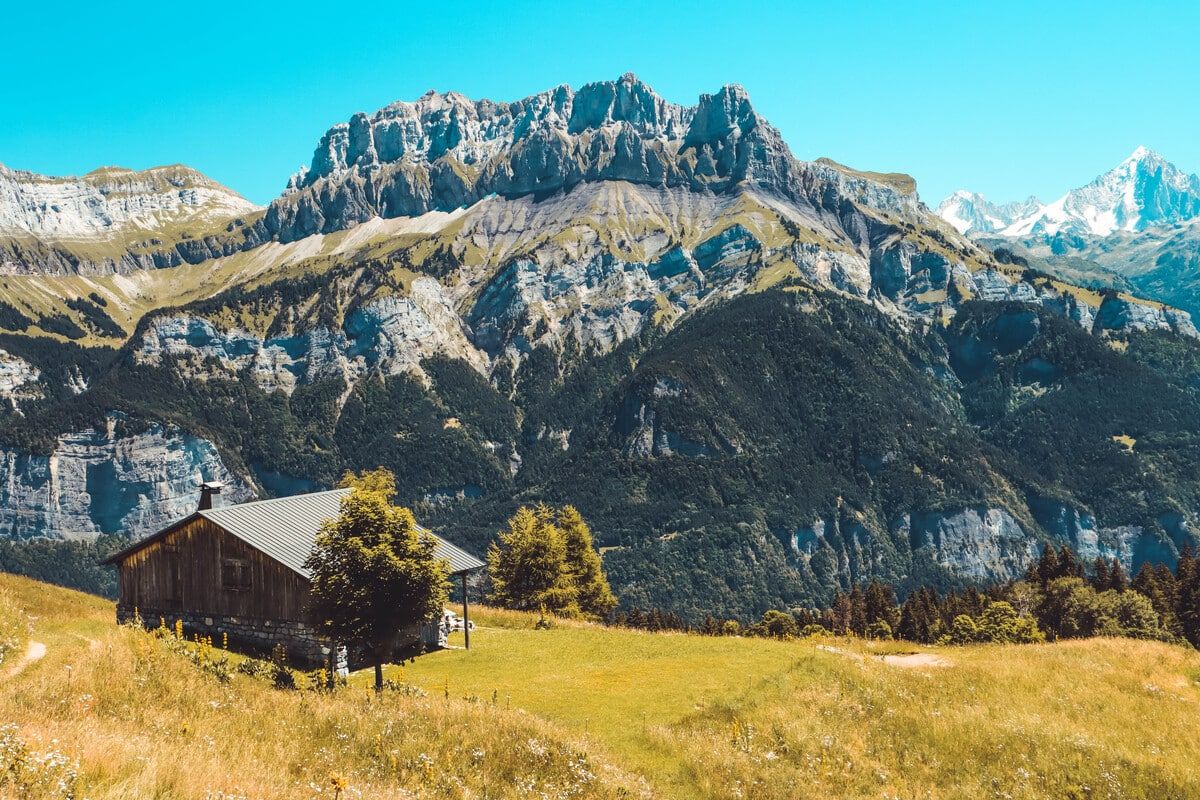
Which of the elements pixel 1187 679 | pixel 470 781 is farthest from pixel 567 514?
pixel 470 781

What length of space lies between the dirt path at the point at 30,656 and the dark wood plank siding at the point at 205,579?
951 centimetres

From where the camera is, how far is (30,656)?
24.6 meters

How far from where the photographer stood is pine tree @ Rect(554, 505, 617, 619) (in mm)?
75875

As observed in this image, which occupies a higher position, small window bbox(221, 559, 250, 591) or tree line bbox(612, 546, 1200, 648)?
small window bbox(221, 559, 250, 591)

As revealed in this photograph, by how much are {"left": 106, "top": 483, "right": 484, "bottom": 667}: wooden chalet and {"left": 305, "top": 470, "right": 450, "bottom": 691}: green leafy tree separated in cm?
440

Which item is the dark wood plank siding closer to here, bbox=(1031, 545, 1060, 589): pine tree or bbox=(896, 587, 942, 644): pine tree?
bbox=(896, 587, 942, 644): pine tree

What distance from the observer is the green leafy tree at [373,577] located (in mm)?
29047

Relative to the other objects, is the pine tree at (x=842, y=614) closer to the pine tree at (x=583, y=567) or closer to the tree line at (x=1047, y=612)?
the tree line at (x=1047, y=612)

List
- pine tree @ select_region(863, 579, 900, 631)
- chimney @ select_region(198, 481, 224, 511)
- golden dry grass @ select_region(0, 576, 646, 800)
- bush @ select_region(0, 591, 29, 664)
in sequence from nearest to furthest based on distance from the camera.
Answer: golden dry grass @ select_region(0, 576, 646, 800) → bush @ select_region(0, 591, 29, 664) → chimney @ select_region(198, 481, 224, 511) → pine tree @ select_region(863, 579, 900, 631)

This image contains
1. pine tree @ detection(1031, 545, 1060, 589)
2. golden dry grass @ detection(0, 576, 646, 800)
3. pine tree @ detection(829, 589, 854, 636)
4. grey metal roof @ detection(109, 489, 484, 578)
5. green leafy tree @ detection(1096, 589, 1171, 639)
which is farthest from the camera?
pine tree @ detection(829, 589, 854, 636)

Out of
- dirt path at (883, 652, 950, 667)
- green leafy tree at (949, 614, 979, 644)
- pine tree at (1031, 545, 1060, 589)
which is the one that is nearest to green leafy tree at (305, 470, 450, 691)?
dirt path at (883, 652, 950, 667)

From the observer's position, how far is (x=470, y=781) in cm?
1742

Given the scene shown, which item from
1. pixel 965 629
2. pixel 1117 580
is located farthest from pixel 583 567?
pixel 1117 580

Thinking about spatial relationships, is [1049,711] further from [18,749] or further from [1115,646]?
[18,749]
